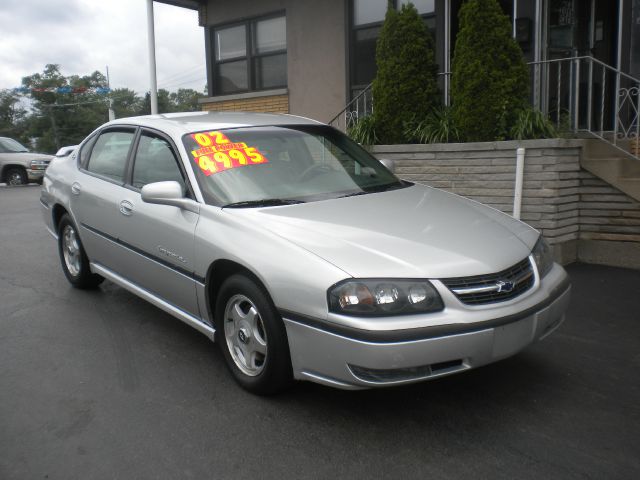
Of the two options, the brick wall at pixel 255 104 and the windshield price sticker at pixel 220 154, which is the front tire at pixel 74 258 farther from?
the brick wall at pixel 255 104

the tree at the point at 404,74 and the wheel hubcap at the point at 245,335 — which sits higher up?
the tree at the point at 404,74

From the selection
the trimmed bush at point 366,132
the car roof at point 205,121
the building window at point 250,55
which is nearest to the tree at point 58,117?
the building window at point 250,55

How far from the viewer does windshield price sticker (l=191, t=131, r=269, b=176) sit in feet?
13.0

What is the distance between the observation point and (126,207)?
4449 mm

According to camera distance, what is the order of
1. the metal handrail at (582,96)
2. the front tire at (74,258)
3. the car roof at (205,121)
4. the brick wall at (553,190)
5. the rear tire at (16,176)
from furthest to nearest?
1. the rear tire at (16,176)
2. the metal handrail at (582,96)
3. the brick wall at (553,190)
4. the front tire at (74,258)
5. the car roof at (205,121)

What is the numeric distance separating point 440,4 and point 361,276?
8103mm

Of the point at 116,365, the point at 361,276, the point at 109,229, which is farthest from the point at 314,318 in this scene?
the point at 109,229

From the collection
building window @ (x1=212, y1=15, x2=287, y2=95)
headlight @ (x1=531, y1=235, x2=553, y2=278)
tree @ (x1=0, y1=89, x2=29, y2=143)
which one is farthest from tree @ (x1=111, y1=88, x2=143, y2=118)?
headlight @ (x1=531, y1=235, x2=553, y2=278)

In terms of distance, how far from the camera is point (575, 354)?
4055 millimetres

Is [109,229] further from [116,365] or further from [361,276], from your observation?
[361,276]

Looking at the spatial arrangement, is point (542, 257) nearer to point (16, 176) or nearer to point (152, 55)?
point (152, 55)

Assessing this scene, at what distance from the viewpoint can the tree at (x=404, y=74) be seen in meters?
7.55

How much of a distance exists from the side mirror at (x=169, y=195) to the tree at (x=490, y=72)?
13.3 feet

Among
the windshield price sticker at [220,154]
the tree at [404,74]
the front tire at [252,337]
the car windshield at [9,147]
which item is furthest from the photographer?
the car windshield at [9,147]
